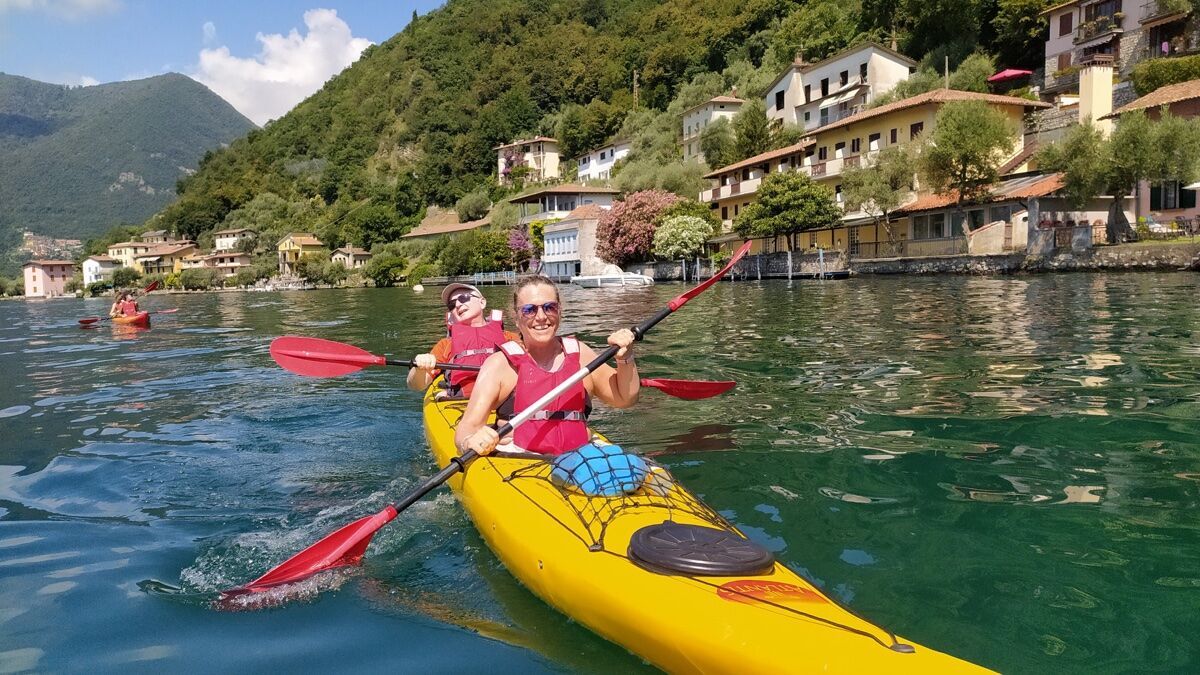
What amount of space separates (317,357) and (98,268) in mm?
138638

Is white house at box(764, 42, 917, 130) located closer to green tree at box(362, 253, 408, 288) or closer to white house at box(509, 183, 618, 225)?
white house at box(509, 183, 618, 225)

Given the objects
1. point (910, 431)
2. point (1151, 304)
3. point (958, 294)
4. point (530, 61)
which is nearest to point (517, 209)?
point (530, 61)

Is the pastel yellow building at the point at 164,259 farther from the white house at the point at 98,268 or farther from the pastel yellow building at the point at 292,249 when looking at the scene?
the pastel yellow building at the point at 292,249

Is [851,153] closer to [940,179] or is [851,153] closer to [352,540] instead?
[940,179]

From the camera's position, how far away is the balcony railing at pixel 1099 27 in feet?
143

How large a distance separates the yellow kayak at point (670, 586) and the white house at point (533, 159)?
95.8 metres

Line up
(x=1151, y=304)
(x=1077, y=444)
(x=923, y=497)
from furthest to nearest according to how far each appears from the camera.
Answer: (x=1151, y=304) < (x=1077, y=444) < (x=923, y=497)

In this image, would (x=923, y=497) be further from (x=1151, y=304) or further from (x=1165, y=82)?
(x=1165, y=82)

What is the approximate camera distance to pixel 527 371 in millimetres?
5074

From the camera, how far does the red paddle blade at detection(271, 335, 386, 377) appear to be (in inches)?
294

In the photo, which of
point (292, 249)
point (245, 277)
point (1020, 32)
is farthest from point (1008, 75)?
point (292, 249)

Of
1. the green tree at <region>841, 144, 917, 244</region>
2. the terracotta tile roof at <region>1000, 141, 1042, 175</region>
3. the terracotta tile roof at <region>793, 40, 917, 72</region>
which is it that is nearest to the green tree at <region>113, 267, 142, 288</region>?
the terracotta tile roof at <region>793, 40, 917, 72</region>

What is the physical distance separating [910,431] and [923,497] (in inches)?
74.9

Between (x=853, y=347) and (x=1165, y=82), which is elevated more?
(x=1165, y=82)
